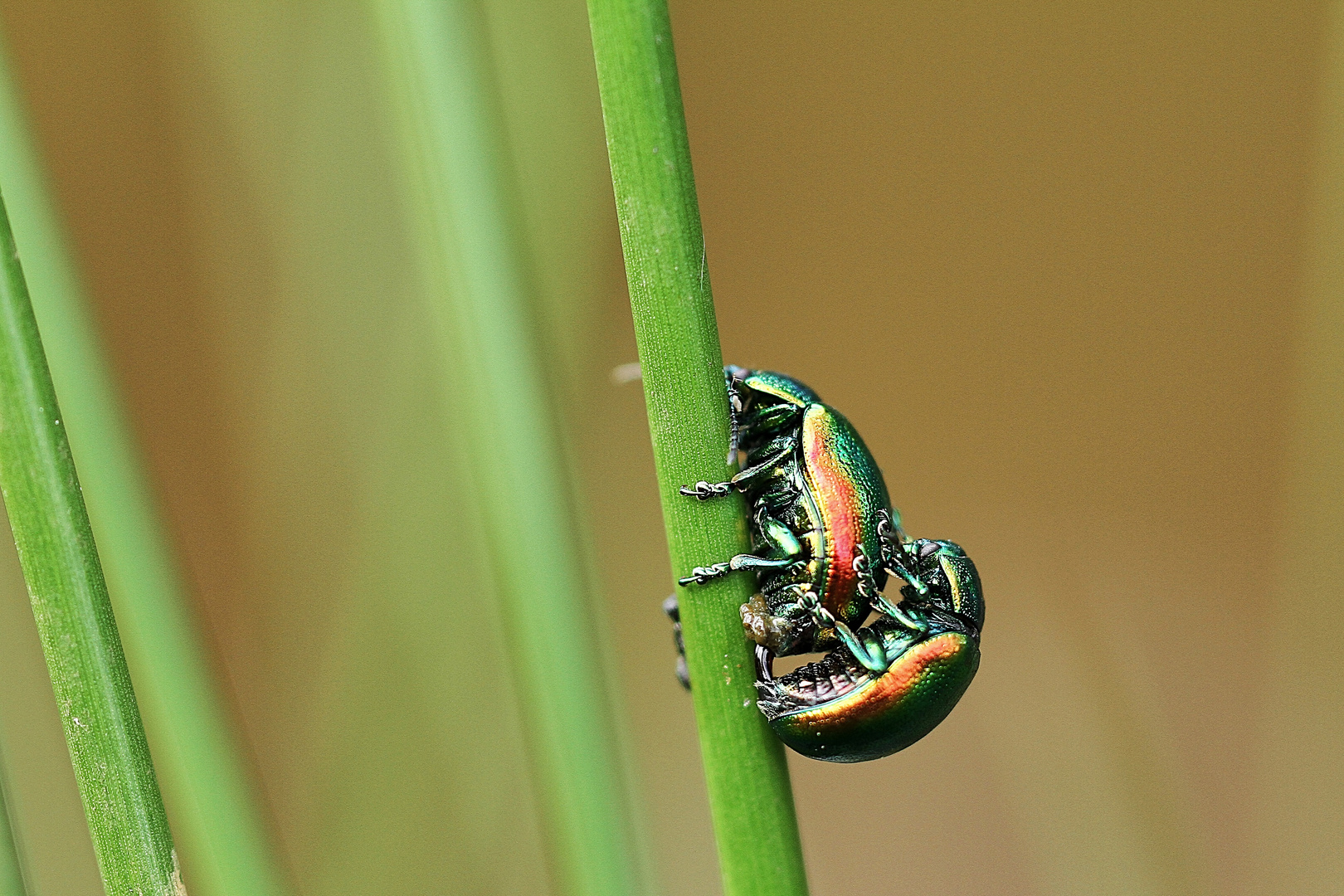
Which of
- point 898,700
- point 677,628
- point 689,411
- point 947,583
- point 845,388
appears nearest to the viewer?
point 689,411

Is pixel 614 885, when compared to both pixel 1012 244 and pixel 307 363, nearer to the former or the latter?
pixel 307 363

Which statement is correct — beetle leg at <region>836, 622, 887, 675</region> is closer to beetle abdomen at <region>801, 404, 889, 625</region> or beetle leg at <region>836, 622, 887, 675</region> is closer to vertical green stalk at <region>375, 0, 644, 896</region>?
beetle abdomen at <region>801, 404, 889, 625</region>

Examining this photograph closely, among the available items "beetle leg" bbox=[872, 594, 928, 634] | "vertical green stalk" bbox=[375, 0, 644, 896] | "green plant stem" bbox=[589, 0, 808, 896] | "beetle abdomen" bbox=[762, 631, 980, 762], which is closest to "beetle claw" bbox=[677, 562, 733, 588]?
"green plant stem" bbox=[589, 0, 808, 896]

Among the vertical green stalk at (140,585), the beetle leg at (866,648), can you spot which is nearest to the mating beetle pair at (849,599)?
the beetle leg at (866,648)

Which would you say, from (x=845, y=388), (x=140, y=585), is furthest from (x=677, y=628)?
(x=845, y=388)

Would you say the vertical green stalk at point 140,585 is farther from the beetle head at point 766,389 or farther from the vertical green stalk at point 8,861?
the beetle head at point 766,389

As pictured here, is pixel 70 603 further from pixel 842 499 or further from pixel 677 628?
pixel 677 628
